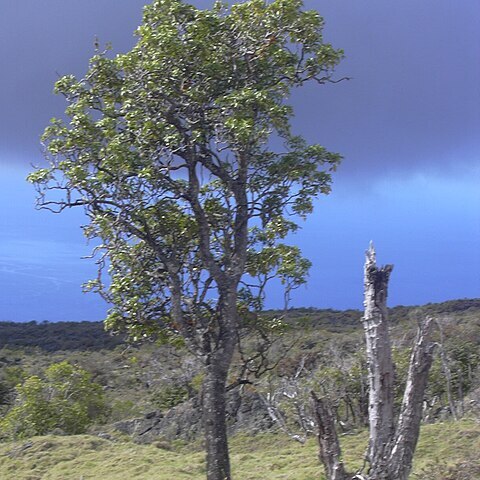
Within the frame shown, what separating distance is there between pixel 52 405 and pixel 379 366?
12.9 m

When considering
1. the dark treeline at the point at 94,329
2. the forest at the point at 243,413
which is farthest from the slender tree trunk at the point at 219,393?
the dark treeline at the point at 94,329

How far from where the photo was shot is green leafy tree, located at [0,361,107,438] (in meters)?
17.8

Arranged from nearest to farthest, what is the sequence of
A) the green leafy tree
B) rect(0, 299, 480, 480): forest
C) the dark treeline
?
rect(0, 299, 480, 480): forest < the green leafy tree < the dark treeline

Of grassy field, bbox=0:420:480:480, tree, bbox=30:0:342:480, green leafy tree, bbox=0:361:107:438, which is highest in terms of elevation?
tree, bbox=30:0:342:480

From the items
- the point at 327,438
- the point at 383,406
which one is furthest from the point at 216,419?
the point at 383,406

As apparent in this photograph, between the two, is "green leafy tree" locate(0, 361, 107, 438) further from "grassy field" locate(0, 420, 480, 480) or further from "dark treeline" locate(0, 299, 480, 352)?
"dark treeline" locate(0, 299, 480, 352)

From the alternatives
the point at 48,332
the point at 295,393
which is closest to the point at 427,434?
the point at 295,393

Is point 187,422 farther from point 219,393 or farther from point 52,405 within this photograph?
point 219,393

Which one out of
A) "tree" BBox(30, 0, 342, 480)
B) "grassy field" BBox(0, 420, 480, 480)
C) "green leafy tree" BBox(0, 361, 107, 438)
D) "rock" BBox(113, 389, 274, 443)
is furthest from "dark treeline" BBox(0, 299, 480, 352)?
"tree" BBox(30, 0, 342, 480)

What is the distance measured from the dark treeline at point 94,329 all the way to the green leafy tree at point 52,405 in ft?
70.9

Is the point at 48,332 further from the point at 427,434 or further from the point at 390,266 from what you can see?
the point at 390,266

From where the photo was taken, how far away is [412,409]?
681 centimetres

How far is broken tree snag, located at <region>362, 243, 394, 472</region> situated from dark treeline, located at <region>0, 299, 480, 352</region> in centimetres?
3235

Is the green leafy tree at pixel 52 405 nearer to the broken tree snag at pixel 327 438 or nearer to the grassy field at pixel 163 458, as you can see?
the grassy field at pixel 163 458
